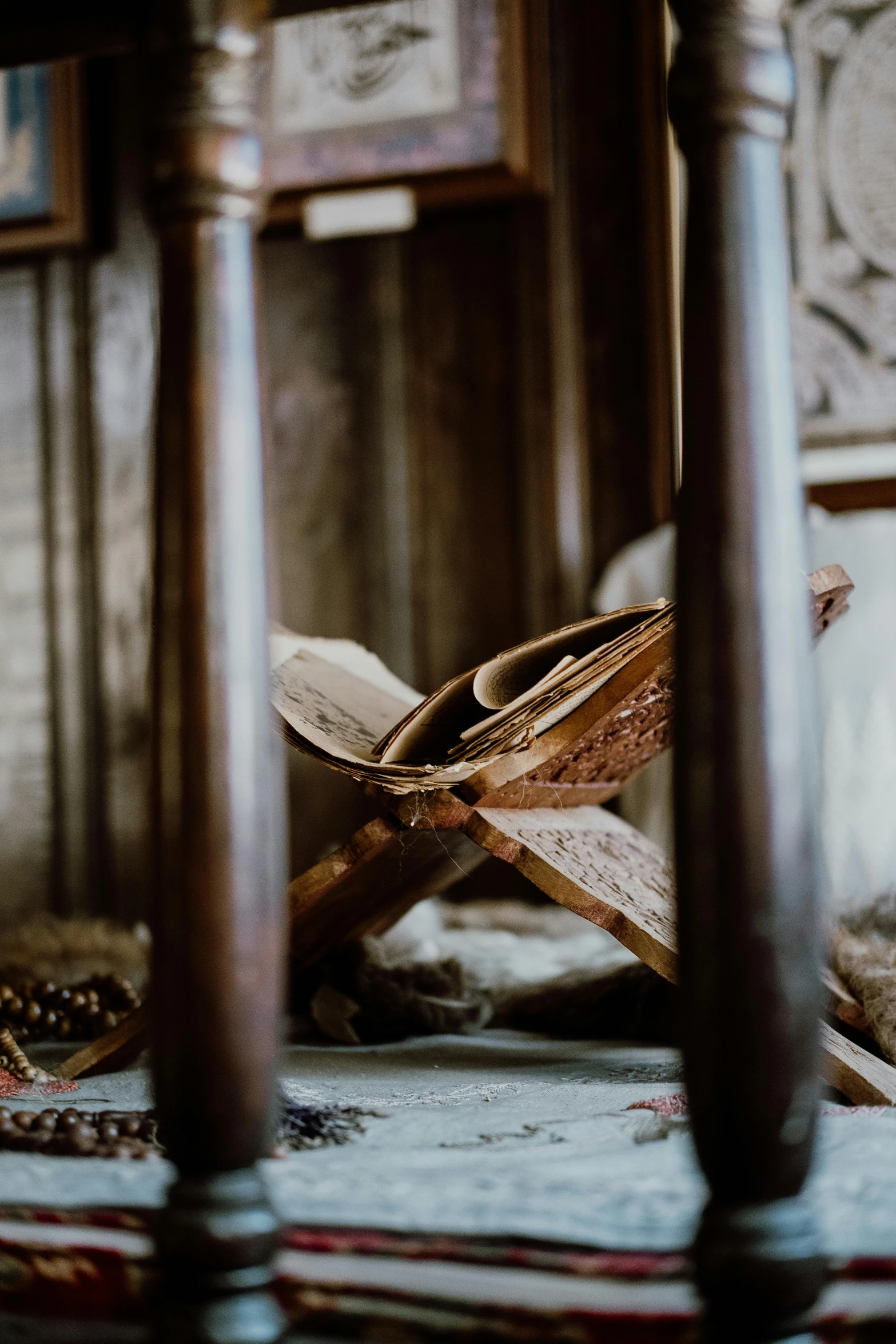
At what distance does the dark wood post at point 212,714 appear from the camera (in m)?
0.55

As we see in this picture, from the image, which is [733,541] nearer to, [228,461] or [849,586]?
[228,461]

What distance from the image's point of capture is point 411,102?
208 centimetres

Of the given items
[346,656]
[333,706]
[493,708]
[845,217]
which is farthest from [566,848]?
[845,217]

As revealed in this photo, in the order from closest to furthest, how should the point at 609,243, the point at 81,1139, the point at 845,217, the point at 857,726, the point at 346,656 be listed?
the point at 81,1139, the point at 346,656, the point at 857,726, the point at 845,217, the point at 609,243

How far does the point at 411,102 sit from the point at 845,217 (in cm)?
68

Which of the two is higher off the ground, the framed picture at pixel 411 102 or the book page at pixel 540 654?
the framed picture at pixel 411 102

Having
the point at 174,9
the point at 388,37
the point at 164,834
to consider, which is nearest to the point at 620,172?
the point at 388,37

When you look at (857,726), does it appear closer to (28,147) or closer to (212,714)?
(212,714)

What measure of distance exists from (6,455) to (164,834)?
1.91 meters

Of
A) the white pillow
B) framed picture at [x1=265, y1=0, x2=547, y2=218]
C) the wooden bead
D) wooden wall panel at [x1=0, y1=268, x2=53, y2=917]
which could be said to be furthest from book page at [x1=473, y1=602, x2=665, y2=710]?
wooden wall panel at [x1=0, y1=268, x2=53, y2=917]

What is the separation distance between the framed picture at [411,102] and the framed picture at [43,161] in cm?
35

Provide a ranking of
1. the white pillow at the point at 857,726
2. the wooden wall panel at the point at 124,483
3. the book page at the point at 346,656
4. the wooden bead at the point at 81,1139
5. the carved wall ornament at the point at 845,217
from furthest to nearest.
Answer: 1. the wooden wall panel at the point at 124,483
2. the carved wall ornament at the point at 845,217
3. the white pillow at the point at 857,726
4. the book page at the point at 346,656
5. the wooden bead at the point at 81,1139

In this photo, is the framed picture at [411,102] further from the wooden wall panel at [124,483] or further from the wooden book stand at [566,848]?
the wooden book stand at [566,848]

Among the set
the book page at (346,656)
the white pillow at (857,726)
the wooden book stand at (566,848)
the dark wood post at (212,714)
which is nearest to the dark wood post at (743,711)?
the dark wood post at (212,714)
